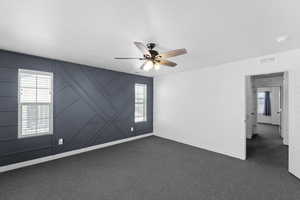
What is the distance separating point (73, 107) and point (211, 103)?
3963mm

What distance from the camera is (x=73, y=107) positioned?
3.71 metres

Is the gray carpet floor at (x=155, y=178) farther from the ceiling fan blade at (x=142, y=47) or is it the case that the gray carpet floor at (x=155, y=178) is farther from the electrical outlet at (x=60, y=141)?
the ceiling fan blade at (x=142, y=47)

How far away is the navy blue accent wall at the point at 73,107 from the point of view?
9.27 ft

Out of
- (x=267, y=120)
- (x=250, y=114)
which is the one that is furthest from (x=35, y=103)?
(x=267, y=120)

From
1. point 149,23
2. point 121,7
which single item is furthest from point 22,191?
point 149,23

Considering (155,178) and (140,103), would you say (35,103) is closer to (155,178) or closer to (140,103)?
(155,178)

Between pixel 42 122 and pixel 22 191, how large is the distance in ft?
5.07

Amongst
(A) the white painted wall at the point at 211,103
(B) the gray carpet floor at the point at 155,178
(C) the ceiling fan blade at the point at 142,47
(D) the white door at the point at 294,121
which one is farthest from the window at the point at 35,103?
(D) the white door at the point at 294,121

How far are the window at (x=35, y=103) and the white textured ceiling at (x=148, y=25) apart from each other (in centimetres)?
62

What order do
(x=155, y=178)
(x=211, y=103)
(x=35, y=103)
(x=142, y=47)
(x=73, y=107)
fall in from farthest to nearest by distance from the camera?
1. (x=211, y=103)
2. (x=73, y=107)
3. (x=35, y=103)
4. (x=155, y=178)
5. (x=142, y=47)

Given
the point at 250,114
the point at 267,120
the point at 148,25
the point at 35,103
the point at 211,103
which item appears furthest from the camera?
the point at 267,120

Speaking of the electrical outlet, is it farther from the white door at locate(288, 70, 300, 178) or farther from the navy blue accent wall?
the white door at locate(288, 70, 300, 178)

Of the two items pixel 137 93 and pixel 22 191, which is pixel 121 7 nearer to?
pixel 22 191

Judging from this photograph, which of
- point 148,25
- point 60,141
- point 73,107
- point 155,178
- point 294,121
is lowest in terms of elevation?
point 155,178
